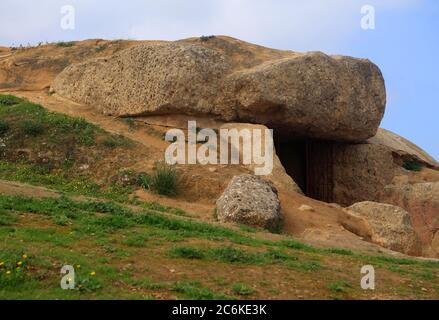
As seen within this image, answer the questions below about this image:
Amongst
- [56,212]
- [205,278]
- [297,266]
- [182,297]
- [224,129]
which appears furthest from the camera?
[224,129]

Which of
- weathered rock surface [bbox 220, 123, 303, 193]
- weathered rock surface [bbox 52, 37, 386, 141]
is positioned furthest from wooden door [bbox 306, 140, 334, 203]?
weathered rock surface [bbox 220, 123, 303, 193]

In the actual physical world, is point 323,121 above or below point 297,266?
above

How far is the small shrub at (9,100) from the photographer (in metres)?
16.8

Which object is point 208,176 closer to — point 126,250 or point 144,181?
point 144,181

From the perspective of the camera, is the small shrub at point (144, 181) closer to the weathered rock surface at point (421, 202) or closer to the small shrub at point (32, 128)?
the small shrub at point (32, 128)

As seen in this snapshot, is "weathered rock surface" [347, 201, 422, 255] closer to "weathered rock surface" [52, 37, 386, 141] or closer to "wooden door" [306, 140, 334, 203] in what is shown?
"weathered rock surface" [52, 37, 386, 141]

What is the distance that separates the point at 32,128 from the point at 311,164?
331 inches

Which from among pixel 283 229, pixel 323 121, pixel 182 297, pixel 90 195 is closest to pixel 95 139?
pixel 90 195

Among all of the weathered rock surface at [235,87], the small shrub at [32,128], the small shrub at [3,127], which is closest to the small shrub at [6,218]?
the small shrub at [32,128]

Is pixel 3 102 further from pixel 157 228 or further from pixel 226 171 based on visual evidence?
pixel 157 228

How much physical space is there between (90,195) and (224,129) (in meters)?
4.78

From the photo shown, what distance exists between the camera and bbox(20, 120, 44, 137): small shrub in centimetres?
1514

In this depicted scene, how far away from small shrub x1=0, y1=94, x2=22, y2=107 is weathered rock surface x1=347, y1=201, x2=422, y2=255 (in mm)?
8904
